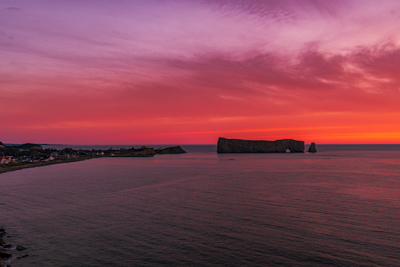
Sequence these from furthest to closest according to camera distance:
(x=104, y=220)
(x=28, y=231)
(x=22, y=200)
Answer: (x=22, y=200)
(x=104, y=220)
(x=28, y=231)

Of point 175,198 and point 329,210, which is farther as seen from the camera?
point 175,198

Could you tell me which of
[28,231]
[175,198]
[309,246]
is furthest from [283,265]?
[175,198]

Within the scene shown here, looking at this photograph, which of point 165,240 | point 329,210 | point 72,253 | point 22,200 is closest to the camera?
point 72,253

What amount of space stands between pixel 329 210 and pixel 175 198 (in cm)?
1642

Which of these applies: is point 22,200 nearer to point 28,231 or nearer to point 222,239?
point 28,231

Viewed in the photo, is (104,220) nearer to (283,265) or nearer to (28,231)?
(28,231)

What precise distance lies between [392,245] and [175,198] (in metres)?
21.7

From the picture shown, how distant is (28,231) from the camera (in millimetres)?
20234

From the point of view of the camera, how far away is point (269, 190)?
38.7m

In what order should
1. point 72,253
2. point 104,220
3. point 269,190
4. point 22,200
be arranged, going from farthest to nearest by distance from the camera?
1. point 269,190
2. point 22,200
3. point 104,220
4. point 72,253

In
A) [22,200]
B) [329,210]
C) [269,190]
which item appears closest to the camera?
[329,210]

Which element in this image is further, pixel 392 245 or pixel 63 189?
pixel 63 189

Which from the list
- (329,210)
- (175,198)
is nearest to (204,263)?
(329,210)

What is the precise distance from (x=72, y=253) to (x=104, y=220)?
23.2ft
